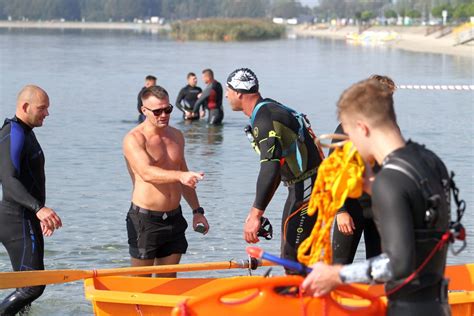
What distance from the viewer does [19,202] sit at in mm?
7570

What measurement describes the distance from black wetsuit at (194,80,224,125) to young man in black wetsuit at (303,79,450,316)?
20.2 metres

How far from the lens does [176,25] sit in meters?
121

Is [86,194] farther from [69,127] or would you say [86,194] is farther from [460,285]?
[69,127]

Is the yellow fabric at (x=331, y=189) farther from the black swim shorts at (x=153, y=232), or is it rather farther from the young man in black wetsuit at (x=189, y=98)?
the young man in black wetsuit at (x=189, y=98)

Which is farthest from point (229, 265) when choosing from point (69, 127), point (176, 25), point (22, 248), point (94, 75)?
point (176, 25)

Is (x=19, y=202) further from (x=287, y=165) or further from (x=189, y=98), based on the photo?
(x=189, y=98)

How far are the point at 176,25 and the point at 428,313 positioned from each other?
117925 millimetres

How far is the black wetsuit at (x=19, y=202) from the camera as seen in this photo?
299 inches

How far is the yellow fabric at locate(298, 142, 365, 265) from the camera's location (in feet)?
15.4

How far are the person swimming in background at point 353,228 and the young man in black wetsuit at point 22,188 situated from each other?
85.9 inches

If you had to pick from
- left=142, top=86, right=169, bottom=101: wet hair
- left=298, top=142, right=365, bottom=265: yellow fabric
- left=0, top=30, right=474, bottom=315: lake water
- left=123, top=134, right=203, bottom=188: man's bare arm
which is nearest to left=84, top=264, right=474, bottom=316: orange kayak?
left=298, top=142, right=365, bottom=265: yellow fabric

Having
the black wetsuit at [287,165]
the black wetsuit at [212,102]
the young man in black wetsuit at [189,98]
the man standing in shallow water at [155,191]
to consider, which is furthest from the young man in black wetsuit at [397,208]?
the young man in black wetsuit at [189,98]

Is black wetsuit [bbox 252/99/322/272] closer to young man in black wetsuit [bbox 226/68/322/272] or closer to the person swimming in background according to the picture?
young man in black wetsuit [bbox 226/68/322/272]

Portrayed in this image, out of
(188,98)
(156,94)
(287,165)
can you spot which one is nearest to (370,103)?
(287,165)
